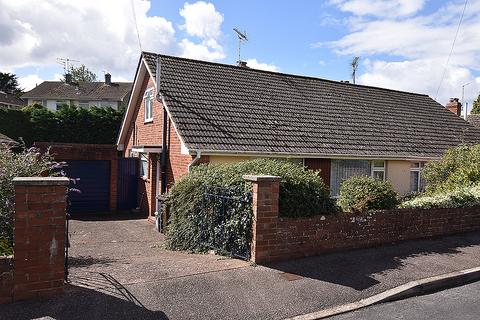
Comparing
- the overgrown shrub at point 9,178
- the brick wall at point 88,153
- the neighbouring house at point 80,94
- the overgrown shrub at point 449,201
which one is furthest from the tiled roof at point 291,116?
the neighbouring house at point 80,94

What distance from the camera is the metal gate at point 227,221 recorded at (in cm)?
668

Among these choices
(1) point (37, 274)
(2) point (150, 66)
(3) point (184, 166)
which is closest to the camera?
(1) point (37, 274)

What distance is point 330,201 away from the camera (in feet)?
24.6

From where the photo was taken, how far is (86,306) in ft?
15.0

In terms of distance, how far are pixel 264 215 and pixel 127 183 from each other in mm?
10491

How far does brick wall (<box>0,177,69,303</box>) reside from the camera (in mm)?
4527

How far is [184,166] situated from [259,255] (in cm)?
592

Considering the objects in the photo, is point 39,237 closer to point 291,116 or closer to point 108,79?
point 291,116

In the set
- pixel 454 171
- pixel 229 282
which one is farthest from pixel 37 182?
pixel 454 171

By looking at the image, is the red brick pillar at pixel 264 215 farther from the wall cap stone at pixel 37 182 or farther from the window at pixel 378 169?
the window at pixel 378 169

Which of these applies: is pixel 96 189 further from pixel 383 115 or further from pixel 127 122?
pixel 383 115

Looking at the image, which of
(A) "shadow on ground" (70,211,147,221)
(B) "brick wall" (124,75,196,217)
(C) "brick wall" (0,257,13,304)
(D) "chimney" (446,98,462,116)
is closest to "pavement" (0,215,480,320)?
(C) "brick wall" (0,257,13,304)

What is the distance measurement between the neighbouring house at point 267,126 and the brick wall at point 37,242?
6.36 metres

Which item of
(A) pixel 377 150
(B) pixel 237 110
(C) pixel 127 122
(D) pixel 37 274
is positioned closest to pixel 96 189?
(C) pixel 127 122
